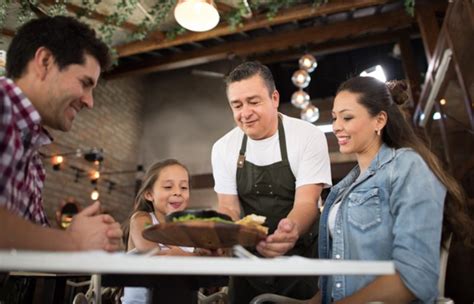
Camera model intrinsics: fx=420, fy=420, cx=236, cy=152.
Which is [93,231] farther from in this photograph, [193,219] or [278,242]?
[278,242]

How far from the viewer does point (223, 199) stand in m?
2.22

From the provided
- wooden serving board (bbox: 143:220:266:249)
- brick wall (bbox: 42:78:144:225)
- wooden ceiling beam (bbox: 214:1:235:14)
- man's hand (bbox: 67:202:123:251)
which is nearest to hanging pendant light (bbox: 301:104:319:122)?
wooden ceiling beam (bbox: 214:1:235:14)

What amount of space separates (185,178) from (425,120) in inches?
153

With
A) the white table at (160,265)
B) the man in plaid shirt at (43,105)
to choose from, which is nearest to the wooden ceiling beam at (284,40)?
the man in plaid shirt at (43,105)

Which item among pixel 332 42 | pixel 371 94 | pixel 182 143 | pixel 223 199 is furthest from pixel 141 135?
pixel 371 94

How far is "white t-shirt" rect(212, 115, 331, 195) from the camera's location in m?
2.04

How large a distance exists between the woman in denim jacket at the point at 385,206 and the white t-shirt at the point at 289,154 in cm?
18

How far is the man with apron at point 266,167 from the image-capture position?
2.04 metres

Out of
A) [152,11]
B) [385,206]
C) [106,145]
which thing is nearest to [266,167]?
[385,206]

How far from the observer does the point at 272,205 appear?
2.16 meters

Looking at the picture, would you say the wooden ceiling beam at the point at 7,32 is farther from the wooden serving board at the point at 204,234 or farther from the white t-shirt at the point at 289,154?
the wooden serving board at the point at 204,234

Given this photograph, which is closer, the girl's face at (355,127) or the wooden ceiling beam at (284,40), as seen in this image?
the girl's face at (355,127)

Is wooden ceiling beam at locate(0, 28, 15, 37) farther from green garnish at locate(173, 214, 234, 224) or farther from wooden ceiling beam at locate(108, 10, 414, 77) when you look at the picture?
wooden ceiling beam at locate(108, 10, 414, 77)

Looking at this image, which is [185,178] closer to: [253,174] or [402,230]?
[253,174]
